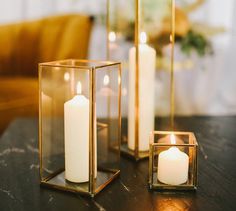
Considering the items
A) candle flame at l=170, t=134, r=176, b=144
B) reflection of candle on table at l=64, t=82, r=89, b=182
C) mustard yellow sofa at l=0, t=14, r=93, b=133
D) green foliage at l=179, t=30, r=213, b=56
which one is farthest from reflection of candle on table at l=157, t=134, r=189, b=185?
green foliage at l=179, t=30, r=213, b=56

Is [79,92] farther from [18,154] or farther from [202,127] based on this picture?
[202,127]

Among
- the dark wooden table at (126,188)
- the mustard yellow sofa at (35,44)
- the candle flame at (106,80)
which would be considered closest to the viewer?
the dark wooden table at (126,188)

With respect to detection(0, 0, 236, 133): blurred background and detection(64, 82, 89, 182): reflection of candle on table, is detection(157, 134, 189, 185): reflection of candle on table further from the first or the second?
detection(0, 0, 236, 133): blurred background

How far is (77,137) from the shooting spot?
789 millimetres

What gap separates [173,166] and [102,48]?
88.0 inches

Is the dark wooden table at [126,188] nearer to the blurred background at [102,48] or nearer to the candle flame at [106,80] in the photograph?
the candle flame at [106,80]

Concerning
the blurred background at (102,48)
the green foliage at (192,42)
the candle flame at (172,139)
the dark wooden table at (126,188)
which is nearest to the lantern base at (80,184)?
the dark wooden table at (126,188)

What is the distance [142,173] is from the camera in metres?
0.88

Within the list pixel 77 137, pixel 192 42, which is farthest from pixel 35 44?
pixel 77 137

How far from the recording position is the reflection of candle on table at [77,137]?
77 cm

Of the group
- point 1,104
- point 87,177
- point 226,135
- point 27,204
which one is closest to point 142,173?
point 87,177

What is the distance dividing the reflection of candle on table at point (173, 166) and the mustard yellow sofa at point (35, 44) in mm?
1381

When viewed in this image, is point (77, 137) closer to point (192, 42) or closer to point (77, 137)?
point (77, 137)

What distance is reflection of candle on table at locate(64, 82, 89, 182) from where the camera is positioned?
30.3 inches
